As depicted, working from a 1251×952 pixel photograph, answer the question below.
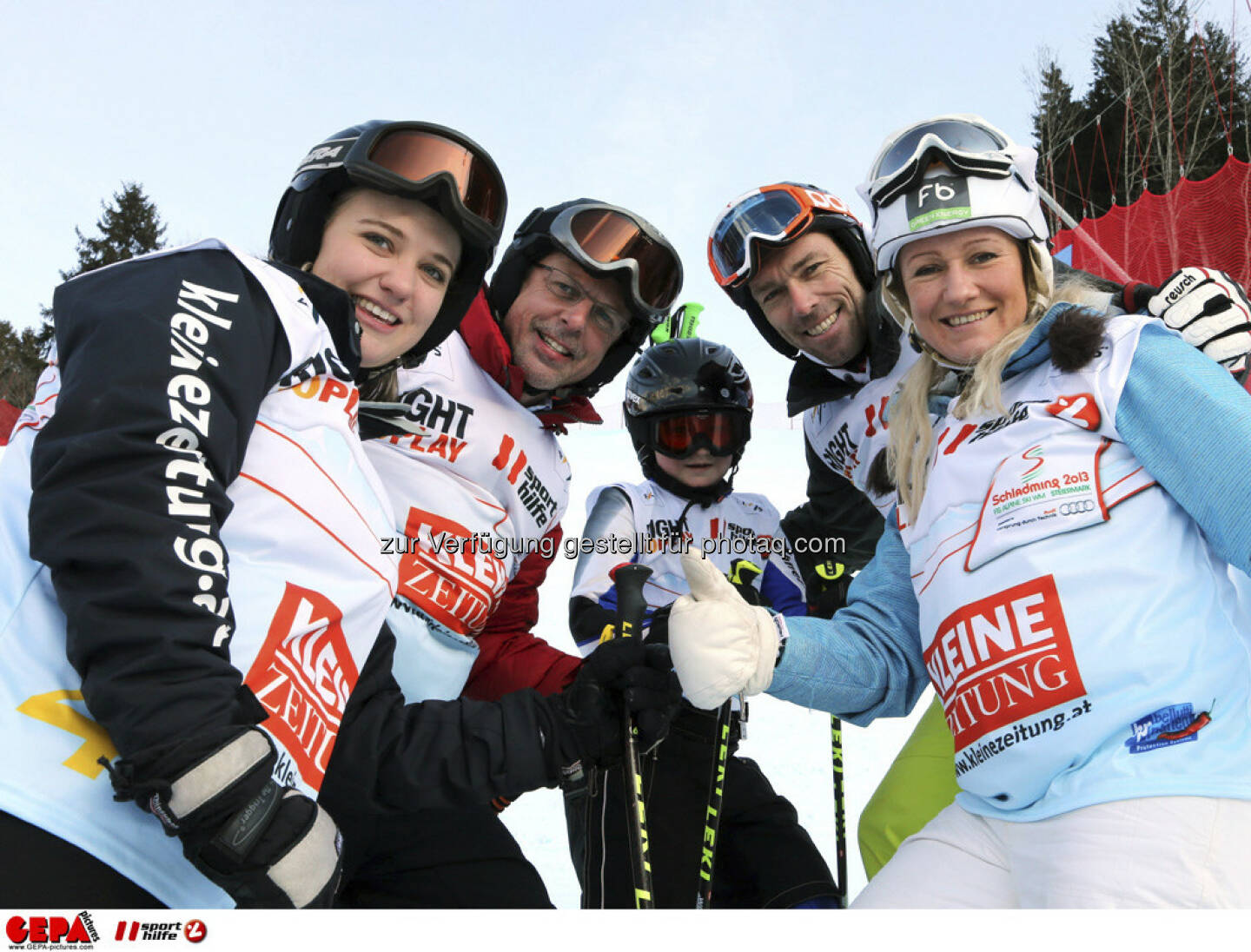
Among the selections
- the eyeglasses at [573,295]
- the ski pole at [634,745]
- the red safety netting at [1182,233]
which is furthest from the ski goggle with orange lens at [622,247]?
the red safety netting at [1182,233]

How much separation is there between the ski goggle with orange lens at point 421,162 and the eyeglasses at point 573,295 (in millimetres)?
721

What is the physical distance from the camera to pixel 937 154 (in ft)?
8.64

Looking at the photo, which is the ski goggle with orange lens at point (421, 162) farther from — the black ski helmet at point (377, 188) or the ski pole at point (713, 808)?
the ski pole at point (713, 808)

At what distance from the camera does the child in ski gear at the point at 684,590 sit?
3127 mm

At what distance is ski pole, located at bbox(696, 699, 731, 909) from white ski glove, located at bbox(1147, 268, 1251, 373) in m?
1.89

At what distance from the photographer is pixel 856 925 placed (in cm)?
184

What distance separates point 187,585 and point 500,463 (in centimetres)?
187

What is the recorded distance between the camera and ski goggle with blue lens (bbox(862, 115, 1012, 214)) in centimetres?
258

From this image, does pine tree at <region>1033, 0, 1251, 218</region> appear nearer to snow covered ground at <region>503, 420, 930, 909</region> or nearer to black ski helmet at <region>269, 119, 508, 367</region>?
snow covered ground at <region>503, 420, 930, 909</region>

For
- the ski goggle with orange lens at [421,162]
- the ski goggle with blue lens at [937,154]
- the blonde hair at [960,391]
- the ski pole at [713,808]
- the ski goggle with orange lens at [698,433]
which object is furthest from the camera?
the ski goggle with orange lens at [698,433]

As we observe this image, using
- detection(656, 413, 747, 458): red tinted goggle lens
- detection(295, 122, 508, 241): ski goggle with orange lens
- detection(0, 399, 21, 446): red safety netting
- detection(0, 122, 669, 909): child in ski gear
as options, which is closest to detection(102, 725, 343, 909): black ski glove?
detection(0, 122, 669, 909): child in ski gear

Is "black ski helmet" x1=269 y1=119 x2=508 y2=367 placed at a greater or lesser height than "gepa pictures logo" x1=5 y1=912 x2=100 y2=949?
greater

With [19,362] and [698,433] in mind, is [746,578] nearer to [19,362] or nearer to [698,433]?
[698,433]

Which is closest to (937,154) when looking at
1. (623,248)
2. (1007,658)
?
(623,248)
